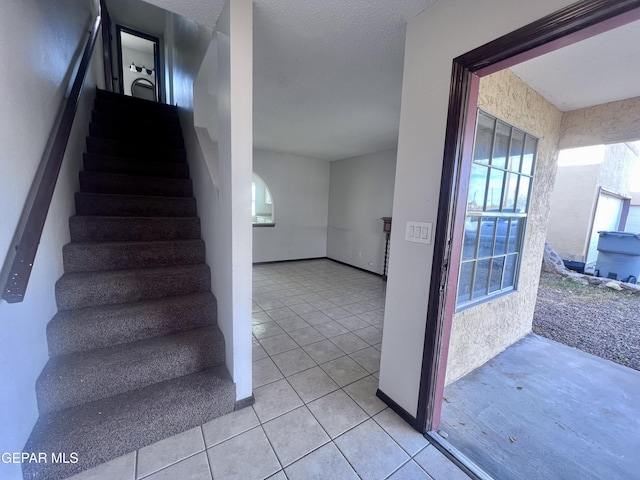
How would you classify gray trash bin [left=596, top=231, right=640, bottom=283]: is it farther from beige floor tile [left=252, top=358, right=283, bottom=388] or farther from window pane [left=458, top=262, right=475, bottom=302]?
beige floor tile [left=252, top=358, right=283, bottom=388]

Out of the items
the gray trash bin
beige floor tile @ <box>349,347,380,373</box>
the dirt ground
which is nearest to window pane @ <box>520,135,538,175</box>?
the dirt ground

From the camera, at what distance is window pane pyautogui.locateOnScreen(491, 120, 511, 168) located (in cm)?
179

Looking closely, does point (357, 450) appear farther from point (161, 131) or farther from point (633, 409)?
point (161, 131)

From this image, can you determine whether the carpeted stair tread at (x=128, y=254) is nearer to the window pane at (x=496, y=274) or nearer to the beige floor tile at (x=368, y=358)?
the beige floor tile at (x=368, y=358)

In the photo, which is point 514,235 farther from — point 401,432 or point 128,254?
point 128,254

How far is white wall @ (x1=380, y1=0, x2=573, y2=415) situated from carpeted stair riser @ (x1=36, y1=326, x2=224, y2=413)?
1.17 meters

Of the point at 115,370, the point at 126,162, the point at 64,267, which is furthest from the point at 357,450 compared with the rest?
the point at 126,162

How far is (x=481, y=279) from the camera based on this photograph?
77.3 inches

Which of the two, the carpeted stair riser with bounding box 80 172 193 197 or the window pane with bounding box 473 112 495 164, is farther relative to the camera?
the carpeted stair riser with bounding box 80 172 193 197

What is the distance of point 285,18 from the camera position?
1.39 meters

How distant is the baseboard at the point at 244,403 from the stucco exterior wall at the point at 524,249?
139 cm

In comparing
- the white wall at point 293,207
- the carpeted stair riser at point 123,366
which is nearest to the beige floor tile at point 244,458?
the carpeted stair riser at point 123,366

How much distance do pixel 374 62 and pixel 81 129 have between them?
8.47 ft

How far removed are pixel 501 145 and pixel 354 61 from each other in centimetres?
124
